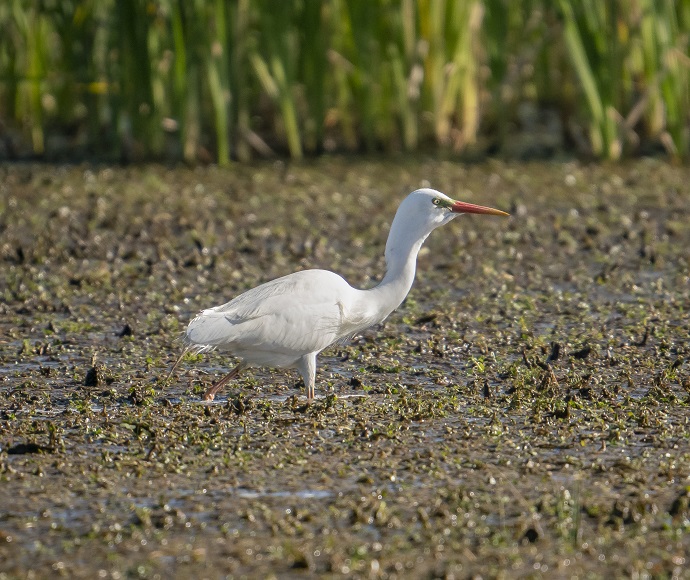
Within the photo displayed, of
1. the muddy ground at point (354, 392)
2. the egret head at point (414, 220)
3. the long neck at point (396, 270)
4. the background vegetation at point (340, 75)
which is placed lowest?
the muddy ground at point (354, 392)

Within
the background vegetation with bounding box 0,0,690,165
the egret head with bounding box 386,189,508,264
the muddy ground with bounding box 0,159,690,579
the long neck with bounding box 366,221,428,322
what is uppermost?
the background vegetation with bounding box 0,0,690,165

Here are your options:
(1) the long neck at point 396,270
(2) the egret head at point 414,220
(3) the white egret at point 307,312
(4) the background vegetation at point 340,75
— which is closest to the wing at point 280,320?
(3) the white egret at point 307,312

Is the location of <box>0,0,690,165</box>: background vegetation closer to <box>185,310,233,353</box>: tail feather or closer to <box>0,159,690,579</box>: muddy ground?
<box>0,159,690,579</box>: muddy ground

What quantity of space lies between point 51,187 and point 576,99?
15.1 ft

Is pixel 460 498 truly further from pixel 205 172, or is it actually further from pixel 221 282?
pixel 205 172

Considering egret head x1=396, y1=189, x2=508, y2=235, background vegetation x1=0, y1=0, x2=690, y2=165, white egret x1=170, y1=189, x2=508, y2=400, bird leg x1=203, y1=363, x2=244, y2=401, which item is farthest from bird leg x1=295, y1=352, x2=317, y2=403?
background vegetation x1=0, y1=0, x2=690, y2=165

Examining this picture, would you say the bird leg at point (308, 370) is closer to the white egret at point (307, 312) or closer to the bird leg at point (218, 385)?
the white egret at point (307, 312)

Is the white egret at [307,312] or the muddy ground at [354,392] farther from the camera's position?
the white egret at [307,312]

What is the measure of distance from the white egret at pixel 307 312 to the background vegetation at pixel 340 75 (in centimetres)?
437

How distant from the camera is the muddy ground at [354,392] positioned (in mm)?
3996

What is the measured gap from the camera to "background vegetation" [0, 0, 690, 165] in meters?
10.0

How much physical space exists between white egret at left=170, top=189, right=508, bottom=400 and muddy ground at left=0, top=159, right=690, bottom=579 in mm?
233

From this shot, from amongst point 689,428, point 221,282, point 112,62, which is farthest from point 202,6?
point 689,428

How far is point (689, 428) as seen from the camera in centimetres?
515
